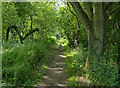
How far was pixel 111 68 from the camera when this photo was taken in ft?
17.4

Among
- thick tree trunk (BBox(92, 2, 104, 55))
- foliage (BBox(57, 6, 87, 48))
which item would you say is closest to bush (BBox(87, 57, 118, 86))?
thick tree trunk (BBox(92, 2, 104, 55))

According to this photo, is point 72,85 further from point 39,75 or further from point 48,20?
point 48,20

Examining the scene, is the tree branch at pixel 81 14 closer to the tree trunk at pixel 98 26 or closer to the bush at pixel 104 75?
the tree trunk at pixel 98 26

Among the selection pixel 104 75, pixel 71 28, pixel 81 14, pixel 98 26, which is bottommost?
pixel 104 75

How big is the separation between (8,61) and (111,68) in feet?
16.0

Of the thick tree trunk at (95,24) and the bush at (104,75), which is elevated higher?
the thick tree trunk at (95,24)

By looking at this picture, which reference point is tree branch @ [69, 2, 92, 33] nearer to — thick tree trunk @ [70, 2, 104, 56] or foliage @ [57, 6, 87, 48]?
thick tree trunk @ [70, 2, 104, 56]

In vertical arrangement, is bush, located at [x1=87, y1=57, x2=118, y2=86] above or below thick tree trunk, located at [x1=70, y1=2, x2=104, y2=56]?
below

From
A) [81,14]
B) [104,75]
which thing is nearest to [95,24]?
[81,14]

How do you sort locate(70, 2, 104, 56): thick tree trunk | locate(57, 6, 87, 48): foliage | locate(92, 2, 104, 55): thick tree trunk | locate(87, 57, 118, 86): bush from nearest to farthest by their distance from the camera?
locate(87, 57, 118, 86): bush
locate(92, 2, 104, 55): thick tree trunk
locate(70, 2, 104, 56): thick tree trunk
locate(57, 6, 87, 48): foliage

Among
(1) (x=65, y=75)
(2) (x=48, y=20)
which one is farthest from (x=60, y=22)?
(1) (x=65, y=75)

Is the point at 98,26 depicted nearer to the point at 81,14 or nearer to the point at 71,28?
the point at 81,14

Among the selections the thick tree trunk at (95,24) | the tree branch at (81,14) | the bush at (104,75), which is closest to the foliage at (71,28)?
the thick tree trunk at (95,24)

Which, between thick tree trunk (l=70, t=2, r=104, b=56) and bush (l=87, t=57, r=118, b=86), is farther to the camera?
thick tree trunk (l=70, t=2, r=104, b=56)
